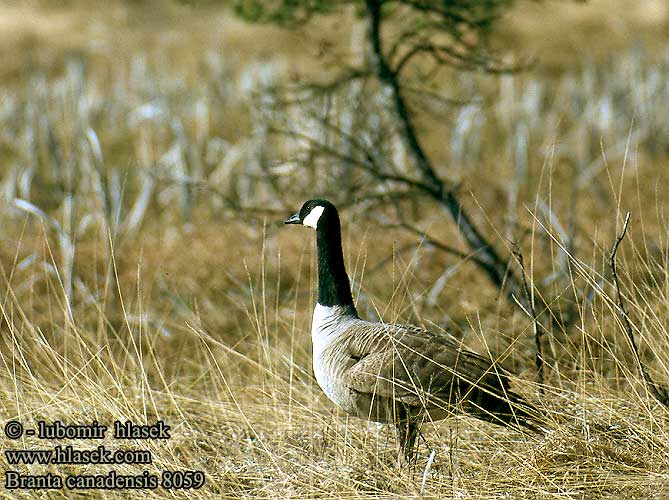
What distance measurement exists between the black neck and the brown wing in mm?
436

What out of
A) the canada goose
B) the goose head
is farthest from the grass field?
the goose head

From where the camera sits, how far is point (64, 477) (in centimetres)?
408

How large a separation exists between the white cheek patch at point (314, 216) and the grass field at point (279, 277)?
0.58 meters

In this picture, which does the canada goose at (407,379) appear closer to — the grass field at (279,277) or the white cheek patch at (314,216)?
the grass field at (279,277)

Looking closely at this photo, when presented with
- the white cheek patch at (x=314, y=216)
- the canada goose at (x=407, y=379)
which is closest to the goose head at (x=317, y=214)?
the white cheek patch at (x=314, y=216)

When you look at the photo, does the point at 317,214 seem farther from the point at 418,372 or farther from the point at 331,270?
the point at 418,372

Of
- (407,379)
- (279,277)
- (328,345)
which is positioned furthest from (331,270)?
(407,379)

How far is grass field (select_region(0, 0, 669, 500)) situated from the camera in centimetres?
420

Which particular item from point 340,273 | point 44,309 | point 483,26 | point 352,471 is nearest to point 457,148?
point 483,26

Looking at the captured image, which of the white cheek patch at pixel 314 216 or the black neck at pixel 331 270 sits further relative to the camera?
the white cheek patch at pixel 314 216

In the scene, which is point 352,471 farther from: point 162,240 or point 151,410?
point 162,240

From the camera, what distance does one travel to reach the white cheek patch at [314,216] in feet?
15.8

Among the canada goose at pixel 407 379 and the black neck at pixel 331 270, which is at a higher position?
the black neck at pixel 331 270

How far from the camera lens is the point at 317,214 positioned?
15.9 feet
